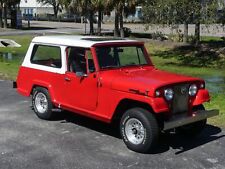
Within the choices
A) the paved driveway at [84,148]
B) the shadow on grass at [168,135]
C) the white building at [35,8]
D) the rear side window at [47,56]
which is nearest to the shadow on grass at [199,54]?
the shadow on grass at [168,135]

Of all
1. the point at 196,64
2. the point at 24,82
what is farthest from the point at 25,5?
the point at 24,82

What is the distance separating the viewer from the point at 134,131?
23.4 ft

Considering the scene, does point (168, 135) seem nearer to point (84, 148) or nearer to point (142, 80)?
point (142, 80)

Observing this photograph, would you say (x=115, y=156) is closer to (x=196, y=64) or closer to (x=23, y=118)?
(x=23, y=118)

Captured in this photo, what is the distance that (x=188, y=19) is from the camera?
19.9m

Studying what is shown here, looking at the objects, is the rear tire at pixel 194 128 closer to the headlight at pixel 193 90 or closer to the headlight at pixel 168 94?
the headlight at pixel 193 90

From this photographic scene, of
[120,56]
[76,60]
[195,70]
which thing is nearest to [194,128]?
[120,56]

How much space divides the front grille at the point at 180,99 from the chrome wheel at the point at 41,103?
2.90 metres

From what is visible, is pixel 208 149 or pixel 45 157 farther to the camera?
pixel 208 149

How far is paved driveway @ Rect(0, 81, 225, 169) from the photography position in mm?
6590

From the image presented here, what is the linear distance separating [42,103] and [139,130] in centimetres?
284

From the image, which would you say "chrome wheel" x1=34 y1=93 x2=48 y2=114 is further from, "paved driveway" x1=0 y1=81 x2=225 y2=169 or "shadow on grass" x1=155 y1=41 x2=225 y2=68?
"shadow on grass" x1=155 y1=41 x2=225 y2=68

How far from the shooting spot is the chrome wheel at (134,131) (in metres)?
7.01

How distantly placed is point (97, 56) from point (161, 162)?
7.36ft
